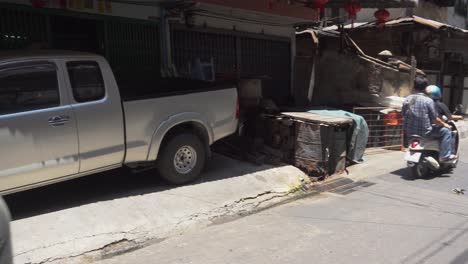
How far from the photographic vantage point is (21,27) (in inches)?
289

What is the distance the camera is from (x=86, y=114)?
5.73 m

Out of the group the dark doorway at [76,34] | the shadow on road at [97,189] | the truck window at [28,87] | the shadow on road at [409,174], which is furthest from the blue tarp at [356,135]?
the truck window at [28,87]

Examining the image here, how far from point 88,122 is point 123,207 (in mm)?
1165

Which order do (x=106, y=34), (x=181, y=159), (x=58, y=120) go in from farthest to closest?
(x=106, y=34) → (x=181, y=159) → (x=58, y=120)

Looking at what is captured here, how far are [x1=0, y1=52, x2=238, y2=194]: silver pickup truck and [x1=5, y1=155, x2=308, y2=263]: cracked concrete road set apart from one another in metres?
0.43

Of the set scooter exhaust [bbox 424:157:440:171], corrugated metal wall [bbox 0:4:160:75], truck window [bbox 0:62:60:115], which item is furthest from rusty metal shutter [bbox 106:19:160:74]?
scooter exhaust [bbox 424:157:440:171]

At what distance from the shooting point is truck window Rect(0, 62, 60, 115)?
514cm

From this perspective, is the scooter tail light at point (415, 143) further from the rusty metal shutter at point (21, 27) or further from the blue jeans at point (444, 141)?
the rusty metal shutter at point (21, 27)

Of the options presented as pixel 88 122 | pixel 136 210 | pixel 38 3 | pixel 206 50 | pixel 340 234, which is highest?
pixel 38 3

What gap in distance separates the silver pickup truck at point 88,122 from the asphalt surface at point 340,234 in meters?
1.40

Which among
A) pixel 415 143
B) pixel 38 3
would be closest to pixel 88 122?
pixel 38 3

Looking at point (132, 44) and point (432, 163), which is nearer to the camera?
point (432, 163)

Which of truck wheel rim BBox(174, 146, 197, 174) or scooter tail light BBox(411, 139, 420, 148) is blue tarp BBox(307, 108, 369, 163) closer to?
scooter tail light BBox(411, 139, 420, 148)

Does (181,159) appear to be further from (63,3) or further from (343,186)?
(63,3)
